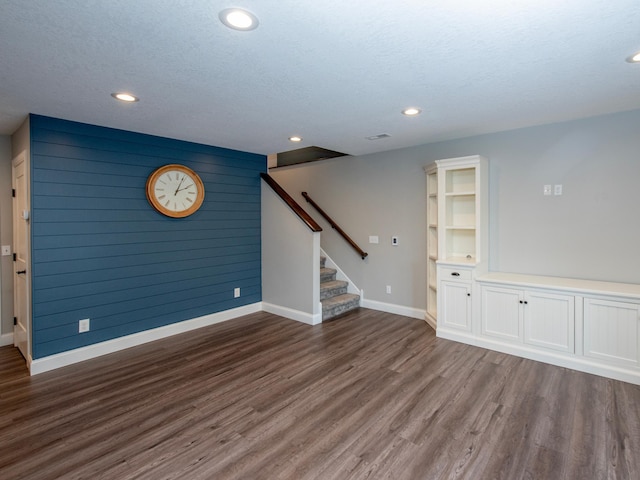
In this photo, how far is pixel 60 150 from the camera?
3.25m

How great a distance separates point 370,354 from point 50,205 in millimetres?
3465

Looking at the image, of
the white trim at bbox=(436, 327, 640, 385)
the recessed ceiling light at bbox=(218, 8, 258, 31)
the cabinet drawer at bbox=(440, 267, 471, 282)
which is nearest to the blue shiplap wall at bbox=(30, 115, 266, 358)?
the recessed ceiling light at bbox=(218, 8, 258, 31)

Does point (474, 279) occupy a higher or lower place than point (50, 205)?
lower

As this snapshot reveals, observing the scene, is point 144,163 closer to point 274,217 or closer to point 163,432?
point 274,217

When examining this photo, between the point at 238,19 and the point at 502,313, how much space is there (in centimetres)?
356

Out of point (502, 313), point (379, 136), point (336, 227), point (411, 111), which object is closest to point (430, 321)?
point (502, 313)

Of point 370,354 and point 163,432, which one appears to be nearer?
point 163,432

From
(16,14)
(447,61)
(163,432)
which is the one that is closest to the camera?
(16,14)


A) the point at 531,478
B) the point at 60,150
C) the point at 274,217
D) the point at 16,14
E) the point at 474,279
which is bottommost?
the point at 531,478

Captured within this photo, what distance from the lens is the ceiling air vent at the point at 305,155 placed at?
569cm

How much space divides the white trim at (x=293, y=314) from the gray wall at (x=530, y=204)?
3.70ft

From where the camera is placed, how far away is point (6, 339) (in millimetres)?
3875

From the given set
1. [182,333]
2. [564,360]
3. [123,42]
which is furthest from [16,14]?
[564,360]

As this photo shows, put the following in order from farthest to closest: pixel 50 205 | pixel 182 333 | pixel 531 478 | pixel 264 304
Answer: pixel 264 304, pixel 182 333, pixel 50 205, pixel 531 478
